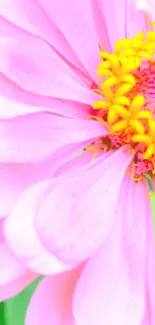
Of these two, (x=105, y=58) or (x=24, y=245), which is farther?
(x=105, y=58)

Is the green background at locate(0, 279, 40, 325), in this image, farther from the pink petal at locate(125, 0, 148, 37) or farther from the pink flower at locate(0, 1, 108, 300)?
the pink petal at locate(125, 0, 148, 37)

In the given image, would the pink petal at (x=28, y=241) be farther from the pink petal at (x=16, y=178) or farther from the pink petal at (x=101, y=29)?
the pink petal at (x=101, y=29)

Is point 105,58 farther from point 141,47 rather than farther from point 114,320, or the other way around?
point 114,320

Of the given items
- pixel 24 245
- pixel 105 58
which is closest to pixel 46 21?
pixel 105 58

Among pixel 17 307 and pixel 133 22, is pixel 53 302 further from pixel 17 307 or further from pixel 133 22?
pixel 133 22

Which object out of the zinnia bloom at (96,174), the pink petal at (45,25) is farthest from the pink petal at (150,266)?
the pink petal at (45,25)

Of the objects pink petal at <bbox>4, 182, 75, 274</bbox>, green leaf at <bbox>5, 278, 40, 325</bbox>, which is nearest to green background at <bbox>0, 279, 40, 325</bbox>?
green leaf at <bbox>5, 278, 40, 325</bbox>
